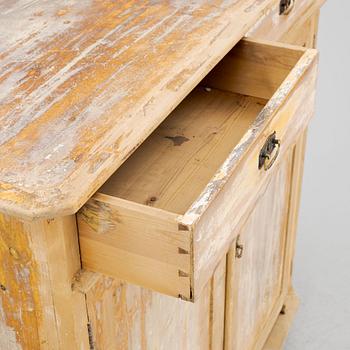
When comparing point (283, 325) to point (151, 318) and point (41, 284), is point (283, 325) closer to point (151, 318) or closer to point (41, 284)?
point (151, 318)

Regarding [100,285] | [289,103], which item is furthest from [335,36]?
[100,285]

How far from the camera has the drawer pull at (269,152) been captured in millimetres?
1127

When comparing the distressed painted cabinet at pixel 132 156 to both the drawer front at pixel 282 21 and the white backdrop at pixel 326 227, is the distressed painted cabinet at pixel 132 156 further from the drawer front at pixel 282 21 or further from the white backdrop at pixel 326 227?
the white backdrop at pixel 326 227

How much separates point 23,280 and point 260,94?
554 mm

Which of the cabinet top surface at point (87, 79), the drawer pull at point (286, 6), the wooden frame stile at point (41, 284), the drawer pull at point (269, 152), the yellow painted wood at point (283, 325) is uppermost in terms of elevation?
the cabinet top surface at point (87, 79)

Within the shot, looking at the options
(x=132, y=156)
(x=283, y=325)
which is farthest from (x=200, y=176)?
(x=283, y=325)

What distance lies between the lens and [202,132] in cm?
131

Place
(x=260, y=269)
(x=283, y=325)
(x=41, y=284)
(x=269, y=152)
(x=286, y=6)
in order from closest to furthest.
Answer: (x=41, y=284), (x=269, y=152), (x=286, y=6), (x=260, y=269), (x=283, y=325)

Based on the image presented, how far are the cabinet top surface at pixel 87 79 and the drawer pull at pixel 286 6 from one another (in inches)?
4.9

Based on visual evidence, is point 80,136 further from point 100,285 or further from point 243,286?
point 243,286

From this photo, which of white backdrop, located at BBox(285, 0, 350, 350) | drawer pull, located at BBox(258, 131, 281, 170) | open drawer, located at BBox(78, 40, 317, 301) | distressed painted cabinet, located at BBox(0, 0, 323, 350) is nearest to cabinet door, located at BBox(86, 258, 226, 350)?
distressed painted cabinet, located at BBox(0, 0, 323, 350)

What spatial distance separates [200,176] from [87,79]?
0.22m

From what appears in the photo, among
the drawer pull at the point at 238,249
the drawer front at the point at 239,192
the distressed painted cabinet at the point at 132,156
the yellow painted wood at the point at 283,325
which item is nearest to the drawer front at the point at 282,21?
the distressed painted cabinet at the point at 132,156

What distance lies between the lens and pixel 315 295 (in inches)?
89.5
